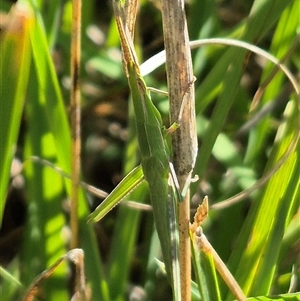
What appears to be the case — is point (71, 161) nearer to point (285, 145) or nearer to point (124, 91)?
point (285, 145)

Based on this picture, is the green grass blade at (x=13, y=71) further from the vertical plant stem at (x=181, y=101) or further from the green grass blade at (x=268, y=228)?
the green grass blade at (x=268, y=228)

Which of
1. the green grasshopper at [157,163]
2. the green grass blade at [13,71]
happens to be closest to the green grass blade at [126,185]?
the green grasshopper at [157,163]

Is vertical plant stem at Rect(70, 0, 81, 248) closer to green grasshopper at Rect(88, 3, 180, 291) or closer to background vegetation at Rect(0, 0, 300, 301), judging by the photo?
background vegetation at Rect(0, 0, 300, 301)

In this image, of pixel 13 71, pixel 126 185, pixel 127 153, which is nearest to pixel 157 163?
pixel 126 185

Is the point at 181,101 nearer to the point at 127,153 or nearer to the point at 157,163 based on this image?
the point at 157,163

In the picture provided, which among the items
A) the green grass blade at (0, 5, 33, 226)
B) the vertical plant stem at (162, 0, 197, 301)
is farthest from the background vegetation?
the vertical plant stem at (162, 0, 197, 301)
